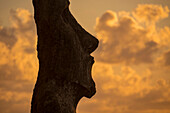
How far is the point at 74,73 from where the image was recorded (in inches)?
1014

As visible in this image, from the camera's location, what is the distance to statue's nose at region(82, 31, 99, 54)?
2739cm

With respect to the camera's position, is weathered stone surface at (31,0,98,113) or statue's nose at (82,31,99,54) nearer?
weathered stone surface at (31,0,98,113)

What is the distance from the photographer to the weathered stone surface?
25.2 meters

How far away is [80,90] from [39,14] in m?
5.75

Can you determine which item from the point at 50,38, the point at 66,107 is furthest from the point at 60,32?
the point at 66,107

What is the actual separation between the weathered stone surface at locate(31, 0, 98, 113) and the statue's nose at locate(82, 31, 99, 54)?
0.07 m

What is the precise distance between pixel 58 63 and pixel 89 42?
10.0 feet

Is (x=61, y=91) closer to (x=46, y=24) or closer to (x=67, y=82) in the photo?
(x=67, y=82)

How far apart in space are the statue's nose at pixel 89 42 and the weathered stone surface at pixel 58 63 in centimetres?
7

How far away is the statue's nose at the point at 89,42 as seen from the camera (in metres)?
27.4

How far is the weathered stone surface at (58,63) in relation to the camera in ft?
82.8

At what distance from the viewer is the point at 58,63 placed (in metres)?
25.7

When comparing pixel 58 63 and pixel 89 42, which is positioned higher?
pixel 89 42

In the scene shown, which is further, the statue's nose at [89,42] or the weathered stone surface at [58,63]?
the statue's nose at [89,42]
